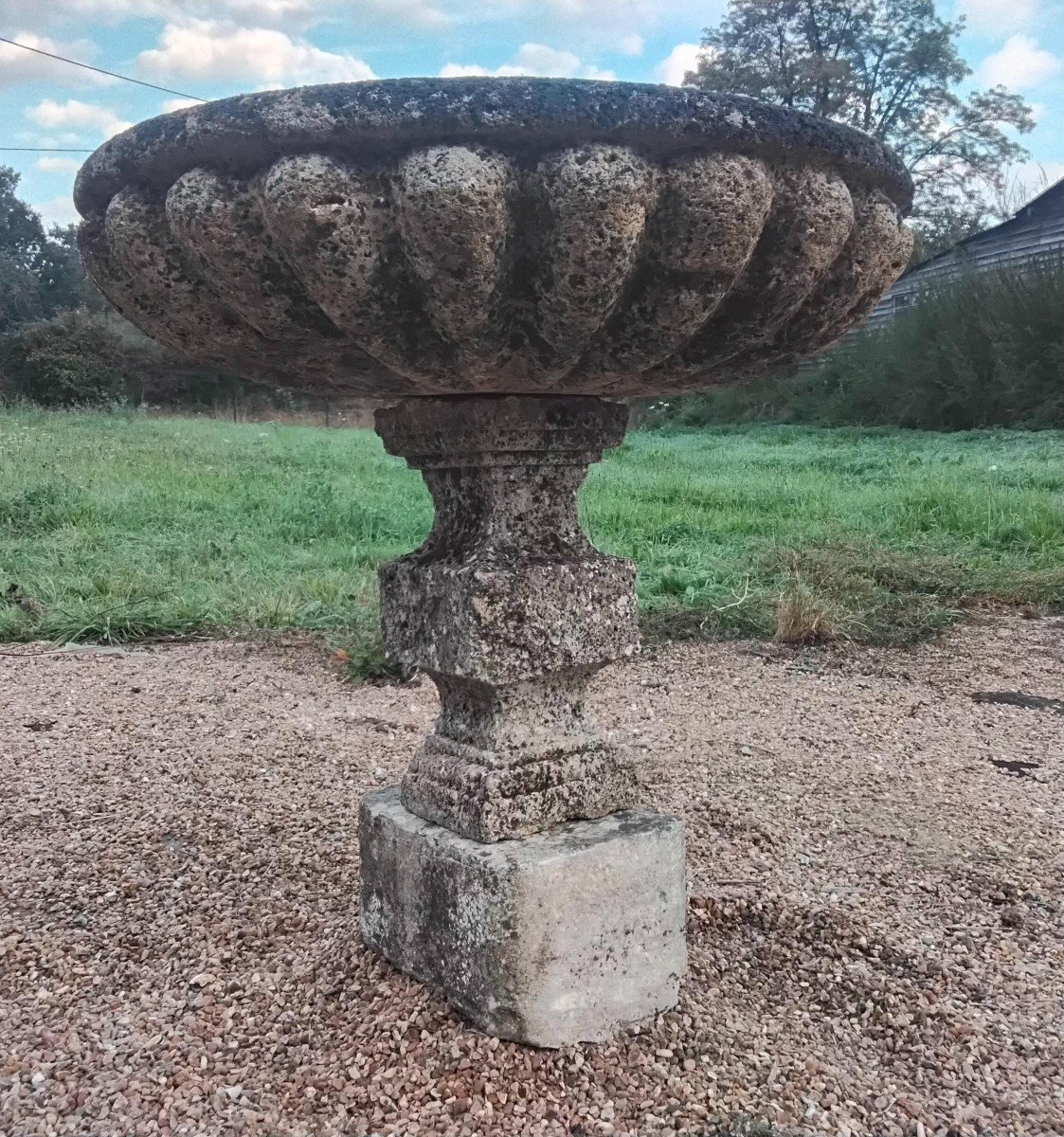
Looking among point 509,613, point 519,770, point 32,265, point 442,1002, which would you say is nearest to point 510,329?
point 509,613

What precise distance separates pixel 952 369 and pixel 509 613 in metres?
15.3

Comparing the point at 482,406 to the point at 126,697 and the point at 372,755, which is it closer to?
the point at 372,755

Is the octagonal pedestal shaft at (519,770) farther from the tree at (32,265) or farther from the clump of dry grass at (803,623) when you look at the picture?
the tree at (32,265)

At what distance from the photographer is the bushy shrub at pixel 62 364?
19469 millimetres

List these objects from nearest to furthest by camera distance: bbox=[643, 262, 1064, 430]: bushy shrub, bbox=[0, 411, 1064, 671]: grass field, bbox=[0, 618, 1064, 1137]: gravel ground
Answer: bbox=[0, 618, 1064, 1137]: gravel ground
bbox=[0, 411, 1064, 671]: grass field
bbox=[643, 262, 1064, 430]: bushy shrub

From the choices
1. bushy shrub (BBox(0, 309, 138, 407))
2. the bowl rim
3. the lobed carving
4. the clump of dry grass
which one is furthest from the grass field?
bushy shrub (BBox(0, 309, 138, 407))

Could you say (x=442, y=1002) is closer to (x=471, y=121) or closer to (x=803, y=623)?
(x=471, y=121)

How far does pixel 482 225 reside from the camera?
1.40m

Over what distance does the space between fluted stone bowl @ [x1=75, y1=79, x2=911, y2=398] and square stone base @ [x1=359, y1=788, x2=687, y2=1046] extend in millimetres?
782

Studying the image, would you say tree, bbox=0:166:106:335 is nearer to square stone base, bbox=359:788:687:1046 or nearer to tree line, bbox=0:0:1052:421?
tree line, bbox=0:0:1052:421

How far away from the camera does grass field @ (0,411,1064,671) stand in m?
5.26

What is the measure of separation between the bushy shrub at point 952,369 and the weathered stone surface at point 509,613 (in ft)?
38.8

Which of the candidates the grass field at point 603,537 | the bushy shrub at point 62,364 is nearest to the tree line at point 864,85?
the bushy shrub at point 62,364

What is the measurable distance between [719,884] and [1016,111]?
2637cm
